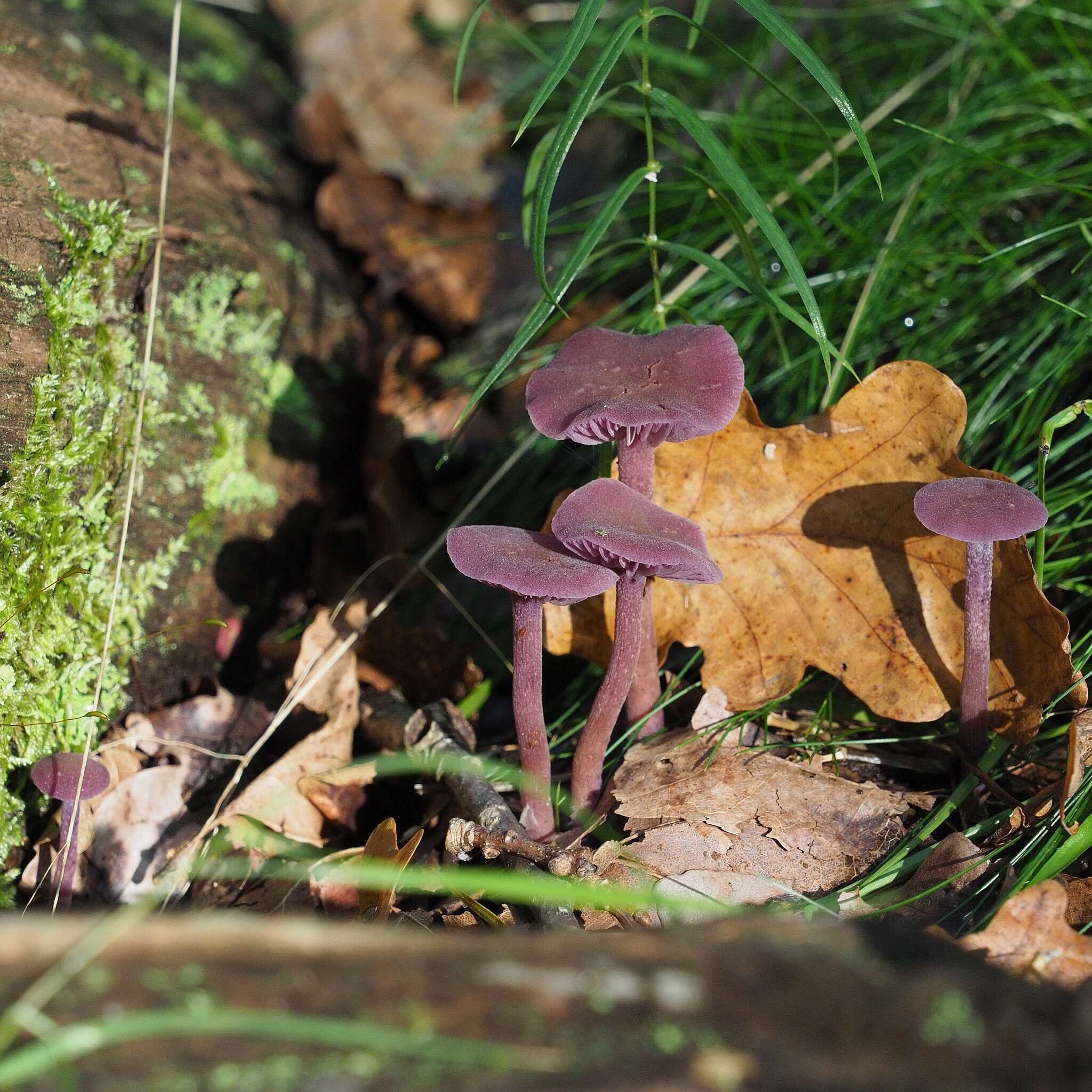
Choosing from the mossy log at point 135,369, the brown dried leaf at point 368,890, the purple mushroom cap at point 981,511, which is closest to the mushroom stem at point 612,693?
the brown dried leaf at point 368,890

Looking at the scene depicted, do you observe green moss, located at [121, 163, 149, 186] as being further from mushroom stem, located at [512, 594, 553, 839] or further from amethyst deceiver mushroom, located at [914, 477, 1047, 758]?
amethyst deceiver mushroom, located at [914, 477, 1047, 758]

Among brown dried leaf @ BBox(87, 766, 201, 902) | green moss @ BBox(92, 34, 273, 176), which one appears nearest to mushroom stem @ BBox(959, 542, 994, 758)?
brown dried leaf @ BBox(87, 766, 201, 902)

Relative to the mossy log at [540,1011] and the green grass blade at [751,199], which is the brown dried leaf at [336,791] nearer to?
the mossy log at [540,1011]

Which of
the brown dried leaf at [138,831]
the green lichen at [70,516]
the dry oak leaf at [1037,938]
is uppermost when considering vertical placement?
the green lichen at [70,516]

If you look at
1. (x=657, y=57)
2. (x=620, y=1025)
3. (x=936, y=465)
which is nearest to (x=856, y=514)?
(x=936, y=465)

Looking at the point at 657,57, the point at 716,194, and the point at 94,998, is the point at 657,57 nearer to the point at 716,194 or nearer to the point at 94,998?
the point at 716,194
